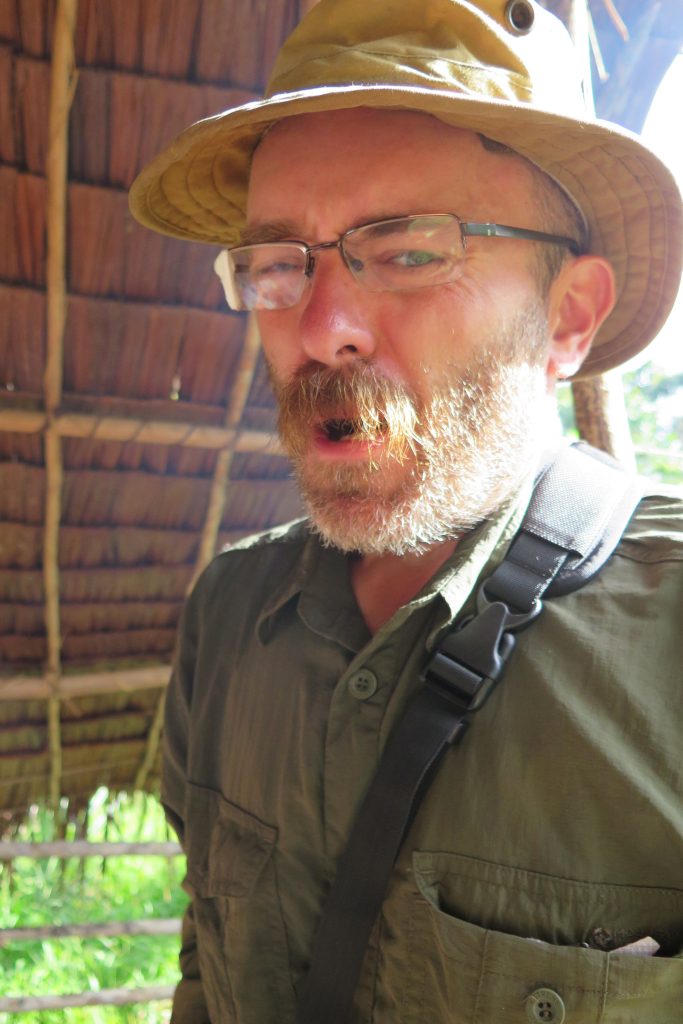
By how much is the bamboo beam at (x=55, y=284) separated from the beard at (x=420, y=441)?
1.44 meters

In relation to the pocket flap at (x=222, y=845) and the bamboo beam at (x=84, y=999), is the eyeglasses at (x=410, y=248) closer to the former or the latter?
the pocket flap at (x=222, y=845)

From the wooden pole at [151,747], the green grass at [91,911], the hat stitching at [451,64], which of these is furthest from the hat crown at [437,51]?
the green grass at [91,911]

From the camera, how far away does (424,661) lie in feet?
3.83

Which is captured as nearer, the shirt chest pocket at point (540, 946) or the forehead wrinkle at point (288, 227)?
the shirt chest pocket at point (540, 946)

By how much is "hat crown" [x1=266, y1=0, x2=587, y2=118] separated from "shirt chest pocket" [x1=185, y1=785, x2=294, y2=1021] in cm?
108

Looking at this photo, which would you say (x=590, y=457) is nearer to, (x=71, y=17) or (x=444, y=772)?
(x=444, y=772)

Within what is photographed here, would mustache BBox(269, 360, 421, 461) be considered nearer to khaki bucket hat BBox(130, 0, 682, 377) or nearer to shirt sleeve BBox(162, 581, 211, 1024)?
khaki bucket hat BBox(130, 0, 682, 377)

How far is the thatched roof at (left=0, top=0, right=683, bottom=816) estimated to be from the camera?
2324mm

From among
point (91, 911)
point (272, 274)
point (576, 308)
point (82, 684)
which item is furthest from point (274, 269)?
point (91, 911)

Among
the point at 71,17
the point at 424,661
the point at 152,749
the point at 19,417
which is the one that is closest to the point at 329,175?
the point at 424,661

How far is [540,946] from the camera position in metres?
0.97

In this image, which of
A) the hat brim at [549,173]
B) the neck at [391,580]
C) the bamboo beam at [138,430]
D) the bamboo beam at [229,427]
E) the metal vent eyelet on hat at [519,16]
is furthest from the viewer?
the bamboo beam at [229,427]

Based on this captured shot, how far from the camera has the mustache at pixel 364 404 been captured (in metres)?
1.20

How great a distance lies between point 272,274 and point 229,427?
1588mm
